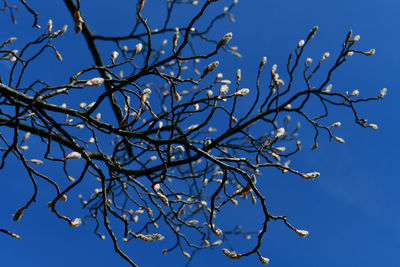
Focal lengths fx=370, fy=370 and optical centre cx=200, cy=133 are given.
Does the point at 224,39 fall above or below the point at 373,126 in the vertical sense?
below

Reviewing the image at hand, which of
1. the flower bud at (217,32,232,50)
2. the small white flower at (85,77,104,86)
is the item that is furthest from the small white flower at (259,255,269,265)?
the small white flower at (85,77,104,86)

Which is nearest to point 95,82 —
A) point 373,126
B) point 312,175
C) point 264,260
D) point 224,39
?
point 224,39

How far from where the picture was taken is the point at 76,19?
6.66 ft

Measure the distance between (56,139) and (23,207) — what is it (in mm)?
638

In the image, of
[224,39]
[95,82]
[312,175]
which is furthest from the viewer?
[312,175]

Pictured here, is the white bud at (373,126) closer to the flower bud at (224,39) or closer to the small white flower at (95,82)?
the flower bud at (224,39)

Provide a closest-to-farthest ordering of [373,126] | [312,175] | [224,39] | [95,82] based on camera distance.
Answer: [95,82] → [224,39] → [312,175] → [373,126]

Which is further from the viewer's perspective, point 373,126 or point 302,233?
point 373,126

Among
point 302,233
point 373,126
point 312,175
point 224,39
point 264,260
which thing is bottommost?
point 264,260

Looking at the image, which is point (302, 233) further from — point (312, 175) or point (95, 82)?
point (95, 82)

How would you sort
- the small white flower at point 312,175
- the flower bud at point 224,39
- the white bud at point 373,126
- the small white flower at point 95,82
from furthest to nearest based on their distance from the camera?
the white bud at point 373,126, the small white flower at point 312,175, the flower bud at point 224,39, the small white flower at point 95,82

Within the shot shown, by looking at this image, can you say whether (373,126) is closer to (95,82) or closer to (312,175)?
(312,175)

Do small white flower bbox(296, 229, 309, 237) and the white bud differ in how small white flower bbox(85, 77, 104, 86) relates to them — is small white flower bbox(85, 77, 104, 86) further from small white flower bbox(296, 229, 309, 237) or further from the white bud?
the white bud

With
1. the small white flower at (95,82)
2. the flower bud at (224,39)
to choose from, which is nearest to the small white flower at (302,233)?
the flower bud at (224,39)
